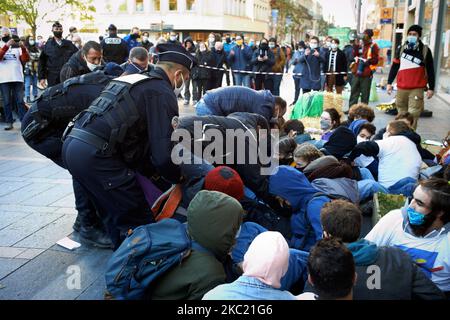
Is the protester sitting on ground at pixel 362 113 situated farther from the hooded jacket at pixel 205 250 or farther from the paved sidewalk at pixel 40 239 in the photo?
the hooded jacket at pixel 205 250

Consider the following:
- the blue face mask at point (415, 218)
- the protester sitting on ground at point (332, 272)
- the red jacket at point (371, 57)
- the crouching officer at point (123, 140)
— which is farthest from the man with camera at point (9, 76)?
the protester sitting on ground at point (332, 272)

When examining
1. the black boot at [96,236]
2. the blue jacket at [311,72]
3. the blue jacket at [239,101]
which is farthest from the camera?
the blue jacket at [311,72]

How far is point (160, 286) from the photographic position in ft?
8.54

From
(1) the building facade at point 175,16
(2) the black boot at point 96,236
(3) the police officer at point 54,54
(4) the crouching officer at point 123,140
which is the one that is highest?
(1) the building facade at point 175,16

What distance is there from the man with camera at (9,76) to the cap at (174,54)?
6.72m

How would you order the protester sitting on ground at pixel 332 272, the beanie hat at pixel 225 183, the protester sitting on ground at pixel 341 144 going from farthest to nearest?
the protester sitting on ground at pixel 341 144, the beanie hat at pixel 225 183, the protester sitting on ground at pixel 332 272

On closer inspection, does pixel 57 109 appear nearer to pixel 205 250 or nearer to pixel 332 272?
pixel 205 250

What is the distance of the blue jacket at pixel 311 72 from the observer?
12883 mm

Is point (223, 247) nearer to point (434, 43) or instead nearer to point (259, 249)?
point (259, 249)

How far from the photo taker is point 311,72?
12906mm

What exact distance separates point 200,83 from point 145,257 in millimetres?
11262

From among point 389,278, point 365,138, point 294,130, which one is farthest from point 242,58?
point 389,278

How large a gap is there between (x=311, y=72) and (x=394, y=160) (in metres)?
8.54
